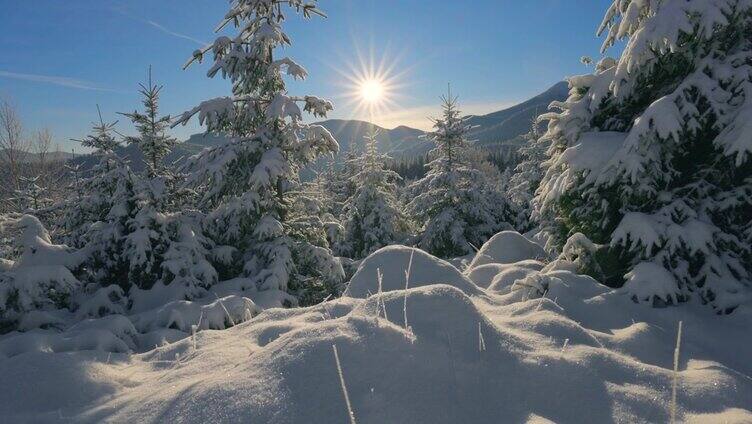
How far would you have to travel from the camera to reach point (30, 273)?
6.45 metres

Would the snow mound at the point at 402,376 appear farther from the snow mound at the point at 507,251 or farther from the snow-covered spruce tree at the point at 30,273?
the snow mound at the point at 507,251

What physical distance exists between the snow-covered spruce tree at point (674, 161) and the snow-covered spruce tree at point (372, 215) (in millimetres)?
16238

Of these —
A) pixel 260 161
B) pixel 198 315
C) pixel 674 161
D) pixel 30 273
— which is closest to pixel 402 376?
pixel 198 315

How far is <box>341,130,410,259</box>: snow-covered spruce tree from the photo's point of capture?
2250 centimetres

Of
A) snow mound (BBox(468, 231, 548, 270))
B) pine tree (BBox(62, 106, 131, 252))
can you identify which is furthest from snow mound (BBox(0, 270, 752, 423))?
pine tree (BBox(62, 106, 131, 252))

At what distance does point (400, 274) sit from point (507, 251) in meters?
3.45

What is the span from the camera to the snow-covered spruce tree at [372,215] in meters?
22.5

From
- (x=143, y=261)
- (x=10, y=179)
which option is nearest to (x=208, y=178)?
(x=143, y=261)

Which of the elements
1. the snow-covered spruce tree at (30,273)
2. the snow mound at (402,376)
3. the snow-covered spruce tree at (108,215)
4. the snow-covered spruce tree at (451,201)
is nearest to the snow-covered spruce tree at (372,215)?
the snow-covered spruce tree at (451,201)

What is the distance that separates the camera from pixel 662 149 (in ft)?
18.6

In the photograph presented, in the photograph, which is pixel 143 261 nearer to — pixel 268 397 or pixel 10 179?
pixel 268 397

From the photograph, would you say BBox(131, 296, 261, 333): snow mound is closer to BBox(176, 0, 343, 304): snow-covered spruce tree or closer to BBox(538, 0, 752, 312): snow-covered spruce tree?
BBox(176, 0, 343, 304): snow-covered spruce tree

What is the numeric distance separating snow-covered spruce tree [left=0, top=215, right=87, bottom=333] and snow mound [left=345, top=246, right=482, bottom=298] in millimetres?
4875

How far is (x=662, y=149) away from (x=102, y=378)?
6912mm
